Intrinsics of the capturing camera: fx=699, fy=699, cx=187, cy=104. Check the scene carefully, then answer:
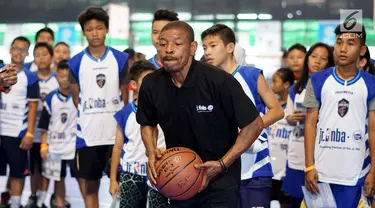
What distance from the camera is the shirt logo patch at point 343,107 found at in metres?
4.23

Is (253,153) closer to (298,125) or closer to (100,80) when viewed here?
(298,125)

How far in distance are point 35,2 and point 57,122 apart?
23.2ft

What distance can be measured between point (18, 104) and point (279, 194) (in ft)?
8.45

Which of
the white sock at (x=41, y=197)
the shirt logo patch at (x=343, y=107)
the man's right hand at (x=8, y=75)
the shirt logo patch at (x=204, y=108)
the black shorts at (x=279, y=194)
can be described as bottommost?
the white sock at (x=41, y=197)

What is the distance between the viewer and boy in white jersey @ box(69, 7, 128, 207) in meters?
5.36

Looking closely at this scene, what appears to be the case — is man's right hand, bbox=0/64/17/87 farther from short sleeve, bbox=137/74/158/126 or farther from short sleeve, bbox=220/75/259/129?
short sleeve, bbox=220/75/259/129

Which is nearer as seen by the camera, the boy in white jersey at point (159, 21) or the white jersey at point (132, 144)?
the white jersey at point (132, 144)

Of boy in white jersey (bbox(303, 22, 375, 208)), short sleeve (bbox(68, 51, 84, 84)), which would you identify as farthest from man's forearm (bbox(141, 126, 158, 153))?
short sleeve (bbox(68, 51, 84, 84))

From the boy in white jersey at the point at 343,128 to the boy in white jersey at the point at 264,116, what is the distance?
355 millimetres

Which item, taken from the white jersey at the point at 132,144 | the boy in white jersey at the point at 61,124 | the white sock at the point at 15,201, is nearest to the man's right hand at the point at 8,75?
the white jersey at the point at 132,144

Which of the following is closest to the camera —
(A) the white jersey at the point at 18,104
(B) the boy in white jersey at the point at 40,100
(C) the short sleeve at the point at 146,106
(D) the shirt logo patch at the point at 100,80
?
(C) the short sleeve at the point at 146,106

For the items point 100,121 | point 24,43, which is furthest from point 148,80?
point 24,43

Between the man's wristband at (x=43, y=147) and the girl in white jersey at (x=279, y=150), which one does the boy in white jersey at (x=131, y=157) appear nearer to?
the girl in white jersey at (x=279, y=150)

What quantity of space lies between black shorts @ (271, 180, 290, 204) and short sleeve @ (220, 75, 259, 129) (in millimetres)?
2826
